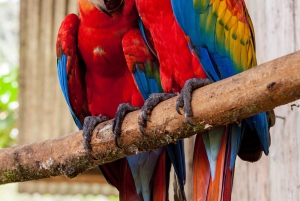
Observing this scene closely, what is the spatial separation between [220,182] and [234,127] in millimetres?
230

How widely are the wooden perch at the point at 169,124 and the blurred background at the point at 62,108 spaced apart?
817 millimetres

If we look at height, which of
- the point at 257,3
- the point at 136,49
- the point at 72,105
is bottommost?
the point at 72,105

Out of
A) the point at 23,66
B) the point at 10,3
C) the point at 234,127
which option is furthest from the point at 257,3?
the point at 10,3

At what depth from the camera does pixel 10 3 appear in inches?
306

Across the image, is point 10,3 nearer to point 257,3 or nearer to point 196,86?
point 257,3

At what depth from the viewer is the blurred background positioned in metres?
2.43

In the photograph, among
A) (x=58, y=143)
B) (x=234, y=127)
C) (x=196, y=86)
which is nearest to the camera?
(x=196, y=86)

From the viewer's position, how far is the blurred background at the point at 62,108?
243 centimetres

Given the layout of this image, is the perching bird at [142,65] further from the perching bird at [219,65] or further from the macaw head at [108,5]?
the perching bird at [219,65]

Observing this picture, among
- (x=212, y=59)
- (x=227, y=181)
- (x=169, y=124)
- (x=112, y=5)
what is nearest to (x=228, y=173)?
(x=227, y=181)

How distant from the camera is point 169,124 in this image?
1.81 metres

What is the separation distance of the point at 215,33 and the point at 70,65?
81cm

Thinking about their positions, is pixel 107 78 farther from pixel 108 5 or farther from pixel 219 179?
pixel 219 179

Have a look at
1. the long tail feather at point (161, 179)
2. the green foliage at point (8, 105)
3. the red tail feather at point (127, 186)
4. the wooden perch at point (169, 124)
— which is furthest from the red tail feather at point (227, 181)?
the green foliage at point (8, 105)
